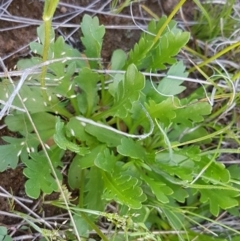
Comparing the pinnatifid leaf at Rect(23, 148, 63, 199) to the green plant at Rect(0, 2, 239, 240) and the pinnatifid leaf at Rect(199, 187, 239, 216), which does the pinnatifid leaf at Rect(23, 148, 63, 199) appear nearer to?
the green plant at Rect(0, 2, 239, 240)

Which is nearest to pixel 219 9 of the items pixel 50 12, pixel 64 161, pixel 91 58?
pixel 91 58

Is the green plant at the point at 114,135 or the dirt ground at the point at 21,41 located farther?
the dirt ground at the point at 21,41

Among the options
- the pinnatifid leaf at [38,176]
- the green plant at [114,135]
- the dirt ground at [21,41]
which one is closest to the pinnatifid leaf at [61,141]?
the green plant at [114,135]

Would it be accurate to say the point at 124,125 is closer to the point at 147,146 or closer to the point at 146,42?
the point at 147,146

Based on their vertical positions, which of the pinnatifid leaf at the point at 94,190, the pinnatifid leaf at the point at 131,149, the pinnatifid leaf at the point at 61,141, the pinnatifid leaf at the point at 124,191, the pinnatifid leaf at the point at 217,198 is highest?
the pinnatifid leaf at the point at 61,141

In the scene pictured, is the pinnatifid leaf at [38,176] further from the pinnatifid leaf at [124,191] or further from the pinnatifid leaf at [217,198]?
the pinnatifid leaf at [217,198]

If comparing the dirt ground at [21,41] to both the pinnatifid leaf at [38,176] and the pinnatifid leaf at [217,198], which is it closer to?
the pinnatifid leaf at [38,176]

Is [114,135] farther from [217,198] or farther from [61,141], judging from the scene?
[217,198]

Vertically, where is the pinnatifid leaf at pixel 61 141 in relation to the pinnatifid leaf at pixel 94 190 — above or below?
above
